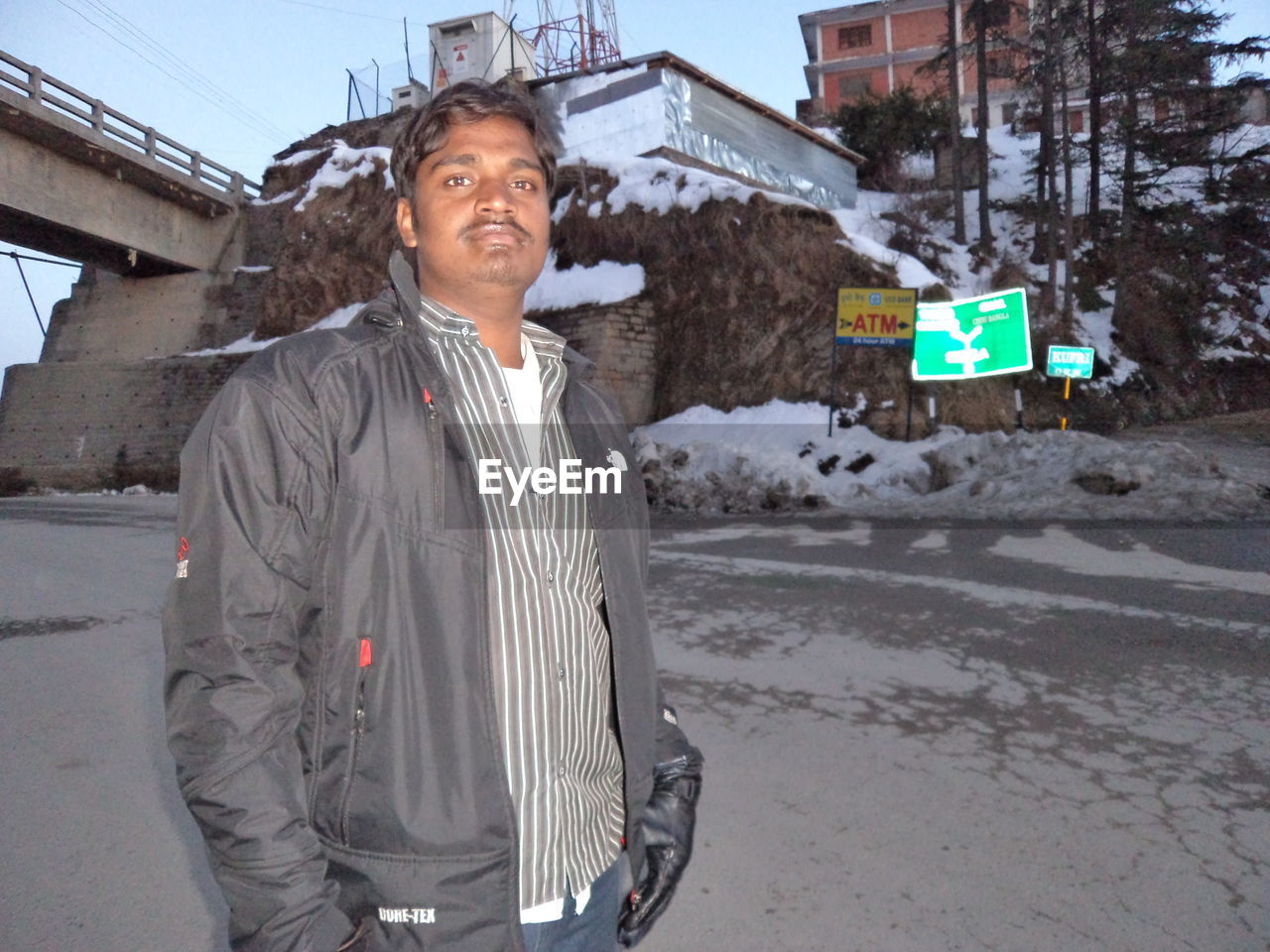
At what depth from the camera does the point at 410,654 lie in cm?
139

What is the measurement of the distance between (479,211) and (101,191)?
2705 centimetres

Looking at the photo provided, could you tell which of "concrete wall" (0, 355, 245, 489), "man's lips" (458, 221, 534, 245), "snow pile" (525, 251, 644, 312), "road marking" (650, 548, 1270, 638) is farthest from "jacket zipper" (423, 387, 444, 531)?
"concrete wall" (0, 355, 245, 489)

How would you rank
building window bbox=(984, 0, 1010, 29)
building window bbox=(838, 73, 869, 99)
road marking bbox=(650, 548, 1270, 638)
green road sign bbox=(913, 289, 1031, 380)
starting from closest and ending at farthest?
road marking bbox=(650, 548, 1270, 638) < green road sign bbox=(913, 289, 1031, 380) < building window bbox=(984, 0, 1010, 29) < building window bbox=(838, 73, 869, 99)

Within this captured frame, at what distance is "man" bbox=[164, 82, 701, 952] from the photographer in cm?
128

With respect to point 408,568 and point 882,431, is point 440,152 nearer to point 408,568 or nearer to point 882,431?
point 408,568

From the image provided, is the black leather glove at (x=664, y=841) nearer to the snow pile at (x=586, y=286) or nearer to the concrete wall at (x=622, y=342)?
the concrete wall at (x=622, y=342)

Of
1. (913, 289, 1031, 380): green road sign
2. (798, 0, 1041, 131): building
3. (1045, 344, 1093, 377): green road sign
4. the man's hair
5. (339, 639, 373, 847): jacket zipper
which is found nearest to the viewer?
(339, 639, 373, 847): jacket zipper

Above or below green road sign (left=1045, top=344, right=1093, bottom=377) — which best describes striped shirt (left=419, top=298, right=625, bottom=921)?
below

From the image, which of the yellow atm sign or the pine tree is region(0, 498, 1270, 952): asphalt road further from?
the pine tree

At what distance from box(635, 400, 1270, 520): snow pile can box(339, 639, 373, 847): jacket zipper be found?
10.4 metres

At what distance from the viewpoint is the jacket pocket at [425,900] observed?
4.41 ft

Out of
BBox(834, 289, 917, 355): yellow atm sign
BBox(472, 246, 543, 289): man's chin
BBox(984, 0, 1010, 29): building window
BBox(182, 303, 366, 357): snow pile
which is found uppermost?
BBox(984, 0, 1010, 29): building window

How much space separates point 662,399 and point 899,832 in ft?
56.7

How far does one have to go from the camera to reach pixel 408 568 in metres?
1.40
